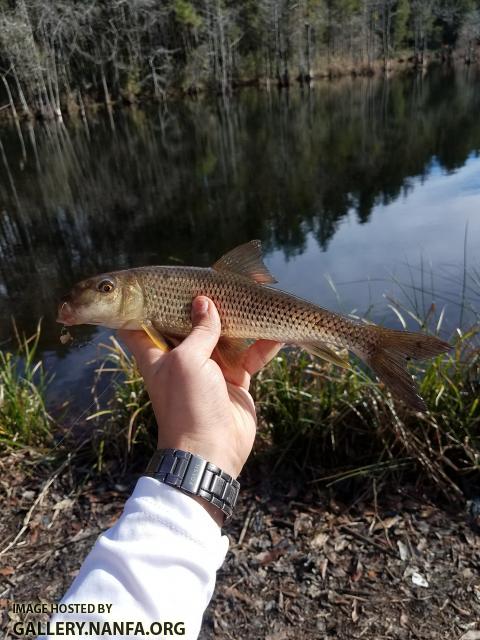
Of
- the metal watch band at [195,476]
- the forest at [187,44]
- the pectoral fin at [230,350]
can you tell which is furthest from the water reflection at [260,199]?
the forest at [187,44]

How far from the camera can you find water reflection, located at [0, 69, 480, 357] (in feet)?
39.9

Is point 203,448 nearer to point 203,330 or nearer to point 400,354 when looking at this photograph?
point 203,330

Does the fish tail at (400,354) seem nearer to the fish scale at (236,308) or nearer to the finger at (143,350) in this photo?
the fish scale at (236,308)

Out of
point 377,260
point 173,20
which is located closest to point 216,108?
point 173,20

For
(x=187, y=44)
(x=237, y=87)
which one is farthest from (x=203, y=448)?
(x=237, y=87)

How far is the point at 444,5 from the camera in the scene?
8506cm

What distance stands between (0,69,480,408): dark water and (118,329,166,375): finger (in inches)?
104

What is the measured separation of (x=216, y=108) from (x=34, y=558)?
167 ft

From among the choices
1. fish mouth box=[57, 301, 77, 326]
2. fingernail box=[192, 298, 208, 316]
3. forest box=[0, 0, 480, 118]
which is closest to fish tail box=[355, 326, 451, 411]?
fingernail box=[192, 298, 208, 316]

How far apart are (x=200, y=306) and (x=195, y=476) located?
126cm

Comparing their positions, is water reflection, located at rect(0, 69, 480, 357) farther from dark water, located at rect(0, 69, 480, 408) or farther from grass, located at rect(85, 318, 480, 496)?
grass, located at rect(85, 318, 480, 496)

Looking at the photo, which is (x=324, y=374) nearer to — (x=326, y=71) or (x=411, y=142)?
(x=411, y=142)

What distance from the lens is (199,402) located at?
249cm

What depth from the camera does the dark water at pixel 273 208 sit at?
34.4 feet
